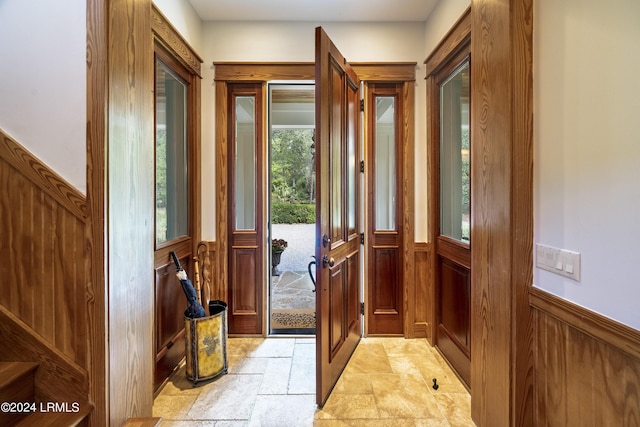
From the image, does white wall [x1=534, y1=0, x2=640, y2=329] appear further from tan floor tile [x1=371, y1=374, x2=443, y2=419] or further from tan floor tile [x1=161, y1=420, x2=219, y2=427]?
tan floor tile [x1=161, y1=420, x2=219, y2=427]

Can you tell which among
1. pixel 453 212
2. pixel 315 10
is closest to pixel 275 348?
pixel 453 212

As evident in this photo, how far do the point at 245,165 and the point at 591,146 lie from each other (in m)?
2.44

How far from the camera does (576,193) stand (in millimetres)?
1090

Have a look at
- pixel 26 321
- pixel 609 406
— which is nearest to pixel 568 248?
pixel 609 406

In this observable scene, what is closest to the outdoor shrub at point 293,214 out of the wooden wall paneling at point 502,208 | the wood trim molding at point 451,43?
the wood trim molding at point 451,43

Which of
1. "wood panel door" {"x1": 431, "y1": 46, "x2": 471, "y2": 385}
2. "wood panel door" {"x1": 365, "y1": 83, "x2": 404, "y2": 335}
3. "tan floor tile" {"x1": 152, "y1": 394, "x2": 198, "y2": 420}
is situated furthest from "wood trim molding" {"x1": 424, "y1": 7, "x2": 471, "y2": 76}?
"tan floor tile" {"x1": 152, "y1": 394, "x2": 198, "y2": 420}

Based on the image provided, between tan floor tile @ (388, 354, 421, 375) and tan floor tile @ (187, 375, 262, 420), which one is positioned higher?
tan floor tile @ (388, 354, 421, 375)

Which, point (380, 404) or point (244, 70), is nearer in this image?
point (380, 404)

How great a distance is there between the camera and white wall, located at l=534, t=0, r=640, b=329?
0.90m

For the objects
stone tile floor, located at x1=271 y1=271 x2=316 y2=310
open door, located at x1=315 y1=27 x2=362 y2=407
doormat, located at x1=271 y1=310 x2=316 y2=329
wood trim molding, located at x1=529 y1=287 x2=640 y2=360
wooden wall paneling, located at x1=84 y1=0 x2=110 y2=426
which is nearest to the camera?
wood trim molding, located at x1=529 y1=287 x2=640 y2=360

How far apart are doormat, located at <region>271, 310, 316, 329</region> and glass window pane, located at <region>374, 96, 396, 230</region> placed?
1.32 meters

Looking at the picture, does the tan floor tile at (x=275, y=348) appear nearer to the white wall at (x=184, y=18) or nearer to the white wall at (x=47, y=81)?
the white wall at (x=47, y=81)

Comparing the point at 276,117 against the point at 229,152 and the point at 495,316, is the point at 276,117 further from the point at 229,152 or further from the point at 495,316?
the point at 495,316

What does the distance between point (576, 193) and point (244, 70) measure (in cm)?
263
